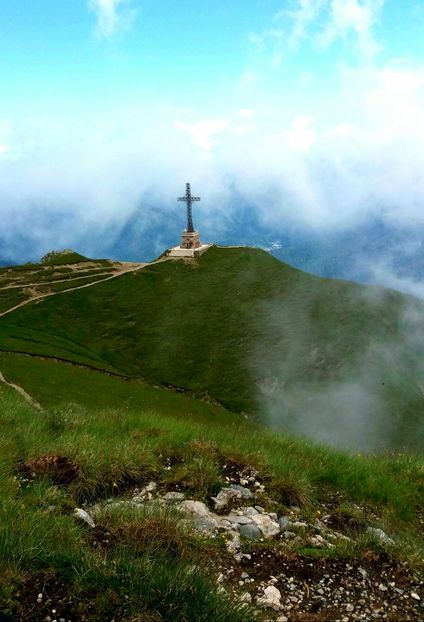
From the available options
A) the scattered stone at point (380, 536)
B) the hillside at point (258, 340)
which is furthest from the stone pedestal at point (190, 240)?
the scattered stone at point (380, 536)

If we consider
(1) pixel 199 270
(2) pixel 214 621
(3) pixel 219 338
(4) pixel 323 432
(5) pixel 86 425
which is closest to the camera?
(2) pixel 214 621

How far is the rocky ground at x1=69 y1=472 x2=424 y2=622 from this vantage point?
6570 millimetres

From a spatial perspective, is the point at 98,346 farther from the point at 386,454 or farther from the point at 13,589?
the point at 13,589

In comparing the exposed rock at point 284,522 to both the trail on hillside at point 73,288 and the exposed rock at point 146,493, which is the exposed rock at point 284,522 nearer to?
the exposed rock at point 146,493

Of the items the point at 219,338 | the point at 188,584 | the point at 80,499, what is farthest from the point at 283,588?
the point at 219,338

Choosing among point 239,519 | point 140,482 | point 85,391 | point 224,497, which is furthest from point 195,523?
point 85,391

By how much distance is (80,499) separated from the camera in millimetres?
9484

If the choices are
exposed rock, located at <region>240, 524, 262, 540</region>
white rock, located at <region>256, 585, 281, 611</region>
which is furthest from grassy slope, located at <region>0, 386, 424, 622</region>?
white rock, located at <region>256, 585, 281, 611</region>

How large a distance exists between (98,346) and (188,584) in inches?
3436

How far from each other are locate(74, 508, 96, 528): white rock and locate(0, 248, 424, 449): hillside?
63.5 metres

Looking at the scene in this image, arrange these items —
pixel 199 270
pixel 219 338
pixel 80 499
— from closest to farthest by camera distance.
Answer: pixel 80 499 < pixel 219 338 < pixel 199 270

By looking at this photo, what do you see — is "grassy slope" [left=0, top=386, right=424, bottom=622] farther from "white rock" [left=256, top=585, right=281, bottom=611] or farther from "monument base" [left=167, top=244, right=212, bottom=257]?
"monument base" [left=167, top=244, right=212, bottom=257]

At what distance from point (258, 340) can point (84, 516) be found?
298 feet

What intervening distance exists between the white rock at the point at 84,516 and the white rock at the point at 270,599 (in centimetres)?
299
